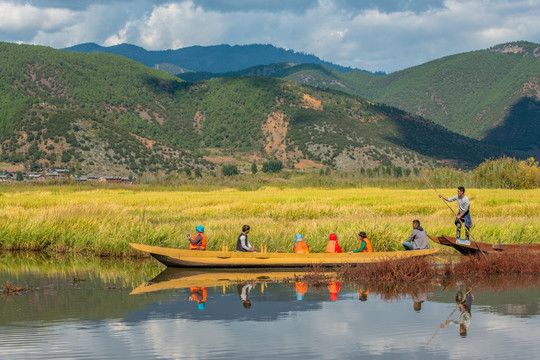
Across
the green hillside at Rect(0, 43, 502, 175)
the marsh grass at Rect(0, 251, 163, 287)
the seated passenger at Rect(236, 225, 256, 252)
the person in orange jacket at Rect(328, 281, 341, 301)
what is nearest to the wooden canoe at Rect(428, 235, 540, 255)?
→ the person in orange jacket at Rect(328, 281, 341, 301)

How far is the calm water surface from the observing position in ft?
44.1

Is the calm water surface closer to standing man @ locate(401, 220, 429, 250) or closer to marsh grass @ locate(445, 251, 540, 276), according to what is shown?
marsh grass @ locate(445, 251, 540, 276)

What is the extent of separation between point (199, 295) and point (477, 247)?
9.51 meters

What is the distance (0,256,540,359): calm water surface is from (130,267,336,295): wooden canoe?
0.30 ft

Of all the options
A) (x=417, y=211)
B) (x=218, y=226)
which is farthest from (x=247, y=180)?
(x=218, y=226)

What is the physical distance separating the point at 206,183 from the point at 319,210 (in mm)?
61189

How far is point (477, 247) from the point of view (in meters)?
23.5

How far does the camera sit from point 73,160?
457 ft

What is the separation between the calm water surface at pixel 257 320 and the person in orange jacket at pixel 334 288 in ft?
0.09

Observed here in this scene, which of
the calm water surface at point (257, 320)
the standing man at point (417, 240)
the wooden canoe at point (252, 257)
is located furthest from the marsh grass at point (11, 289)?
the standing man at point (417, 240)

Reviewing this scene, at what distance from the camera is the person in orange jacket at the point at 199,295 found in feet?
59.0

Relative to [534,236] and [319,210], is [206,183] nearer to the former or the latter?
[319,210]

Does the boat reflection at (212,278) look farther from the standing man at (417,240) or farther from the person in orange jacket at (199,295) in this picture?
the standing man at (417,240)

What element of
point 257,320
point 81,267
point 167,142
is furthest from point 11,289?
point 167,142
